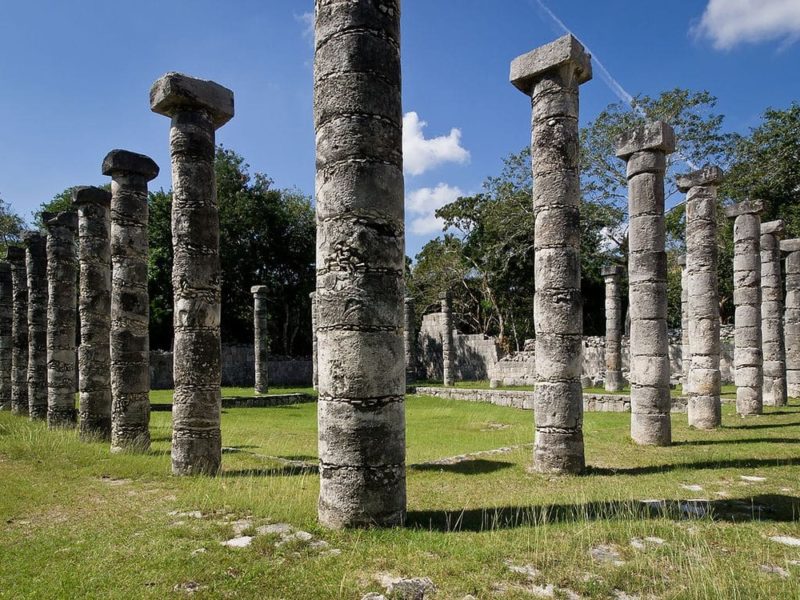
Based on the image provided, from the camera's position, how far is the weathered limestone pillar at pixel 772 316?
18.4 meters

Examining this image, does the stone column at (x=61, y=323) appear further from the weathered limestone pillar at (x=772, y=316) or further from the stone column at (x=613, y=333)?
the stone column at (x=613, y=333)

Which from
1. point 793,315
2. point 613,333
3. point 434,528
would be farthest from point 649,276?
point 613,333

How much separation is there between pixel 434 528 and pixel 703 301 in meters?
10.5

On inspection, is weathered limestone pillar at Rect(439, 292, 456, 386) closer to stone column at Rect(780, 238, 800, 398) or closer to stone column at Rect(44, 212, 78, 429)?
stone column at Rect(780, 238, 800, 398)

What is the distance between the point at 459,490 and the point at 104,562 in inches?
172

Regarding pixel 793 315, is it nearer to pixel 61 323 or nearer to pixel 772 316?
pixel 772 316

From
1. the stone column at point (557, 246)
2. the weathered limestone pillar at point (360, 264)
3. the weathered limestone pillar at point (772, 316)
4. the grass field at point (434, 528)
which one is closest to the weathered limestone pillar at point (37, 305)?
the grass field at point (434, 528)

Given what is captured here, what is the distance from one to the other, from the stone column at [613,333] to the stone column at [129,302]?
61.5 ft

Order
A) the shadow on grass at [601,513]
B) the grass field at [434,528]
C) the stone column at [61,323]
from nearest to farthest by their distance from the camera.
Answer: the grass field at [434,528]
the shadow on grass at [601,513]
the stone column at [61,323]

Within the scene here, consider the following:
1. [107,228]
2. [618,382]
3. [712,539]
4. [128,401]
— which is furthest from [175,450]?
[618,382]

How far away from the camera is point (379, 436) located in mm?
6250

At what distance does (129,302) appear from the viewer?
1177 cm

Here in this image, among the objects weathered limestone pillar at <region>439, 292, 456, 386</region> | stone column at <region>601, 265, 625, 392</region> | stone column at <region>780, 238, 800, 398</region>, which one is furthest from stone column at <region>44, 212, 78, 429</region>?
stone column at <region>780, 238, 800, 398</region>

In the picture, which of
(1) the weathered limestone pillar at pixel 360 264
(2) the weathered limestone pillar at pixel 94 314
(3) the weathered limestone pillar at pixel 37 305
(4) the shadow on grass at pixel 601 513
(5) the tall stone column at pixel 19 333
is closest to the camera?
(1) the weathered limestone pillar at pixel 360 264
